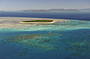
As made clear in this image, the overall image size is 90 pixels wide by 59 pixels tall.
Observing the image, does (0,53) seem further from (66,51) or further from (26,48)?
(66,51)

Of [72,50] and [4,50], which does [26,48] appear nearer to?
[4,50]

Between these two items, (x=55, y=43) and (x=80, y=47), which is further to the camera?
(x=55, y=43)

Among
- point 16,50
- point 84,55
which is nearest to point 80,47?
point 84,55

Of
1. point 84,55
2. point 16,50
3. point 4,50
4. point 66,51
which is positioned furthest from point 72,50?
point 4,50

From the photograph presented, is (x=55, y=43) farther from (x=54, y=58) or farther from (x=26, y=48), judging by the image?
(x=54, y=58)

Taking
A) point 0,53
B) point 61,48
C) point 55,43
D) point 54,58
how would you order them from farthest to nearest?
point 55,43 < point 61,48 < point 0,53 < point 54,58

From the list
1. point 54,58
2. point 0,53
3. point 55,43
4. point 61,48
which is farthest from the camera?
point 55,43

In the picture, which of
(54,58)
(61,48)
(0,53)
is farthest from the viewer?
(61,48)

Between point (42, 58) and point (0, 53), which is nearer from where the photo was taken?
point (42, 58)
